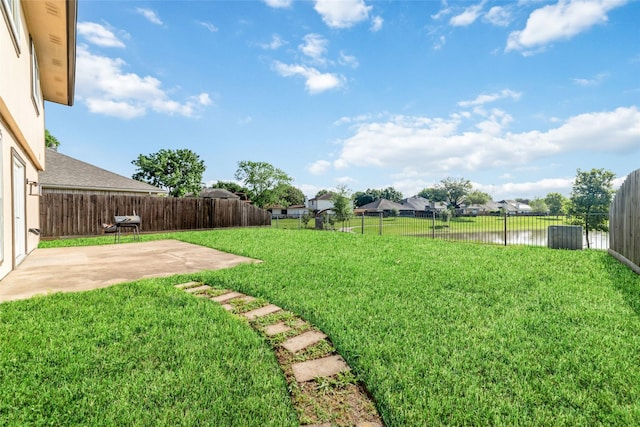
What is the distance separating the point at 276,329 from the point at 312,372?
0.73 metres

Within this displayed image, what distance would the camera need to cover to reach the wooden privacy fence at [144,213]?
10.5 m

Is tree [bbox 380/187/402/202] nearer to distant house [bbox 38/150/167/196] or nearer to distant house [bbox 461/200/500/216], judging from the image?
distant house [bbox 461/200/500/216]

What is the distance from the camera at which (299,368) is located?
2.07 meters

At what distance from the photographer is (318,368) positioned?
2.08m

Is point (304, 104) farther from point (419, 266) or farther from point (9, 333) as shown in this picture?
point (9, 333)

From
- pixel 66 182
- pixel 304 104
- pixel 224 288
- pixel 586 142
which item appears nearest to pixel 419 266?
pixel 224 288

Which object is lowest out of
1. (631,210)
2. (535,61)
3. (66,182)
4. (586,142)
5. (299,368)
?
(299,368)

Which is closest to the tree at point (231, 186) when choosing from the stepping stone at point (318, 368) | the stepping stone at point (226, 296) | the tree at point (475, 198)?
the tree at point (475, 198)

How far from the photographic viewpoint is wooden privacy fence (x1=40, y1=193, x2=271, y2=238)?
34.4 feet

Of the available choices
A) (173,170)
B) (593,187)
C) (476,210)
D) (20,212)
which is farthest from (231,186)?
(20,212)

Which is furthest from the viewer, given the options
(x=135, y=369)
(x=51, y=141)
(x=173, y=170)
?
(x=173, y=170)

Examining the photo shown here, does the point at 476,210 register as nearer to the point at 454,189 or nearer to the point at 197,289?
the point at 454,189

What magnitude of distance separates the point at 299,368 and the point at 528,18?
1091cm

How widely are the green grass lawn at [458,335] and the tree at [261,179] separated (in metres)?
37.9
